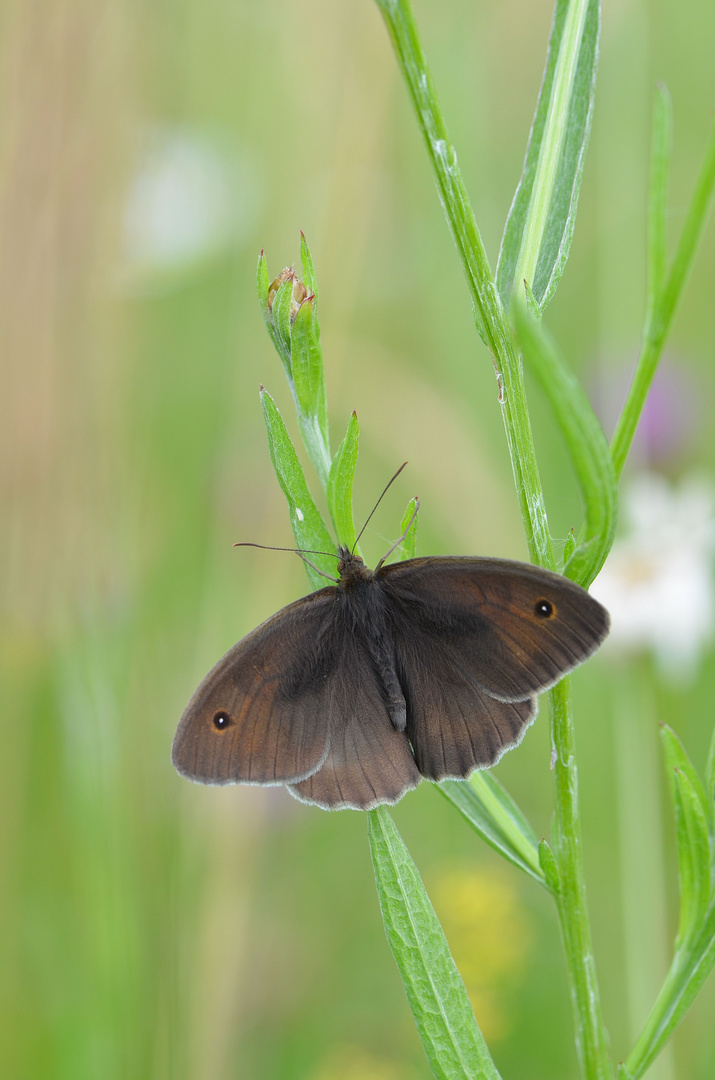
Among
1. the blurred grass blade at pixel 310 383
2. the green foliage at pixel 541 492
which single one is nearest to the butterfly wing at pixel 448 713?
the green foliage at pixel 541 492

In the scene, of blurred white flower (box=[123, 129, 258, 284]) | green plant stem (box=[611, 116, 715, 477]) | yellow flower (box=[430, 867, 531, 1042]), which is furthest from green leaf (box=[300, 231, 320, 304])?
blurred white flower (box=[123, 129, 258, 284])

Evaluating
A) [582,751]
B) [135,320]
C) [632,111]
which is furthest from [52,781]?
[632,111]

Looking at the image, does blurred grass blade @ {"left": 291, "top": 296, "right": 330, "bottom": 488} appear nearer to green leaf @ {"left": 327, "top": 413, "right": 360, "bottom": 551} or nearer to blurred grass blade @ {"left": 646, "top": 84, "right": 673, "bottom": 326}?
green leaf @ {"left": 327, "top": 413, "right": 360, "bottom": 551}

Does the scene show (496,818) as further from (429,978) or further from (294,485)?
(294,485)

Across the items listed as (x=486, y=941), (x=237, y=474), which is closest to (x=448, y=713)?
(x=486, y=941)

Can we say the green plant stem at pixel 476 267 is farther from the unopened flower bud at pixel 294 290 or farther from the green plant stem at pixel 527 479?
the unopened flower bud at pixel 294 290

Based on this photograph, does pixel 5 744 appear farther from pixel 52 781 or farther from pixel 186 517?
pixel 186 517

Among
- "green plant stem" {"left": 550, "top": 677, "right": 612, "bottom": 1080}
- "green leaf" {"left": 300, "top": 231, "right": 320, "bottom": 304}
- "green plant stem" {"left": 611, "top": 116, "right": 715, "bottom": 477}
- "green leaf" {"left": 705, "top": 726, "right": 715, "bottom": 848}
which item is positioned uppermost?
"green leaf" {"left": 300, "top": 231, "right": 320, "bottom": 304}
